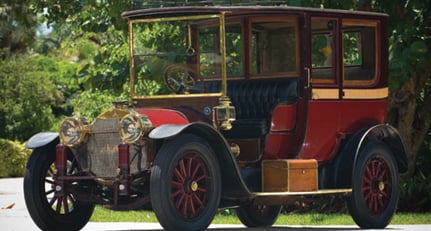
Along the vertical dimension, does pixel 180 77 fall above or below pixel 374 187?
above

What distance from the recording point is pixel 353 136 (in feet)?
46.9

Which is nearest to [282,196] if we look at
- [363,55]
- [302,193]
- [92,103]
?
[302,193]

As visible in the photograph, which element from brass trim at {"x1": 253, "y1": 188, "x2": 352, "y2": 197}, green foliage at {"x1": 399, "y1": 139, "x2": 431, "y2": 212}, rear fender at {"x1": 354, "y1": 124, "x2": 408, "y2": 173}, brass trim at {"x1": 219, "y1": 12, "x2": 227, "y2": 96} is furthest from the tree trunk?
brass trim at {"x1": 219, "y1": 12, "x2": 227, "y2": 96}

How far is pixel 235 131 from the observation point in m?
13.7

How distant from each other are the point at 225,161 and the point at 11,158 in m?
20.6

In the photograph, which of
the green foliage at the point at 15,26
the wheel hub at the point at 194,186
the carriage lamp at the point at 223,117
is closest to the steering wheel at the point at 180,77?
the carriage lamp at the point at 223,117

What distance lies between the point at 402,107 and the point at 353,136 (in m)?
5.24

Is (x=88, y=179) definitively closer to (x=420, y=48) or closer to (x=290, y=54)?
(x=290, y=54)

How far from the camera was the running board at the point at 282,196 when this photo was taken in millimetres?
13383

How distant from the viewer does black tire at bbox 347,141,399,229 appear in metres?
14.0

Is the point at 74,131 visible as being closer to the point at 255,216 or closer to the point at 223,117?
the point at 223,117

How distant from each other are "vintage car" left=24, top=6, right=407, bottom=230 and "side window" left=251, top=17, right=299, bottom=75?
0.01 metres

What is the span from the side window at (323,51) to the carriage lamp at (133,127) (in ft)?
7.78

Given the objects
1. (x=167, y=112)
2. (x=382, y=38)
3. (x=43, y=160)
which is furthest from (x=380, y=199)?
(x=43, y=160)
